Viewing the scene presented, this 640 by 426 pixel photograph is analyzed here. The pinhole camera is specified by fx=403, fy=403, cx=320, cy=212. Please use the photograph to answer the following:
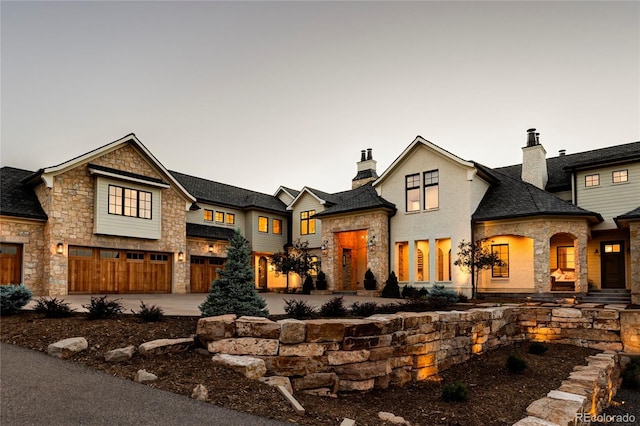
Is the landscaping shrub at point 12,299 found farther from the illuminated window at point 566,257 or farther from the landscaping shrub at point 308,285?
the illuminated window at point 566,257

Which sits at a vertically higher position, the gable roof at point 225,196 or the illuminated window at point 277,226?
the gable roof at point 225,196

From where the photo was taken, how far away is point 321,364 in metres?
6.41

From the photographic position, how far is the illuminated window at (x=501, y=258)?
1906cm

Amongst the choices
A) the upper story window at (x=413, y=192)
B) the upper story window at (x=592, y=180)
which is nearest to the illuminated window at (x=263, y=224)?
the upper story window at (x=413, y=192)

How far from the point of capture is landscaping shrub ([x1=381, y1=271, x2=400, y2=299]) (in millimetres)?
19703

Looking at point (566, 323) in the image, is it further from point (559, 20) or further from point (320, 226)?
point (320, 226)

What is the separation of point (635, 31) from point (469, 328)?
12170 millimetres

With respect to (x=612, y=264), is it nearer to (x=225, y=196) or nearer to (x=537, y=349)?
(x=537, y=349)

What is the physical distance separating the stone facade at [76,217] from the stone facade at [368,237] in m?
8.64

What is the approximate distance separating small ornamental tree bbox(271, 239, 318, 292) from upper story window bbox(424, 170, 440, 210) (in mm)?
7431

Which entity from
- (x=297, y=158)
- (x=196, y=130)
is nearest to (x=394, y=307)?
(x=196, y=130)

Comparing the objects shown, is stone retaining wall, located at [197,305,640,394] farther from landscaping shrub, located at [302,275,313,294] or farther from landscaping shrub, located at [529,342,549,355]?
landscaping shrub, located at [302,275,313,294]

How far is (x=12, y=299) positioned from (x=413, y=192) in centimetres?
1743

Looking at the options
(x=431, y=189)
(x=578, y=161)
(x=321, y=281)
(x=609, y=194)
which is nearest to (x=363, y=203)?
(x=431, y=189)
